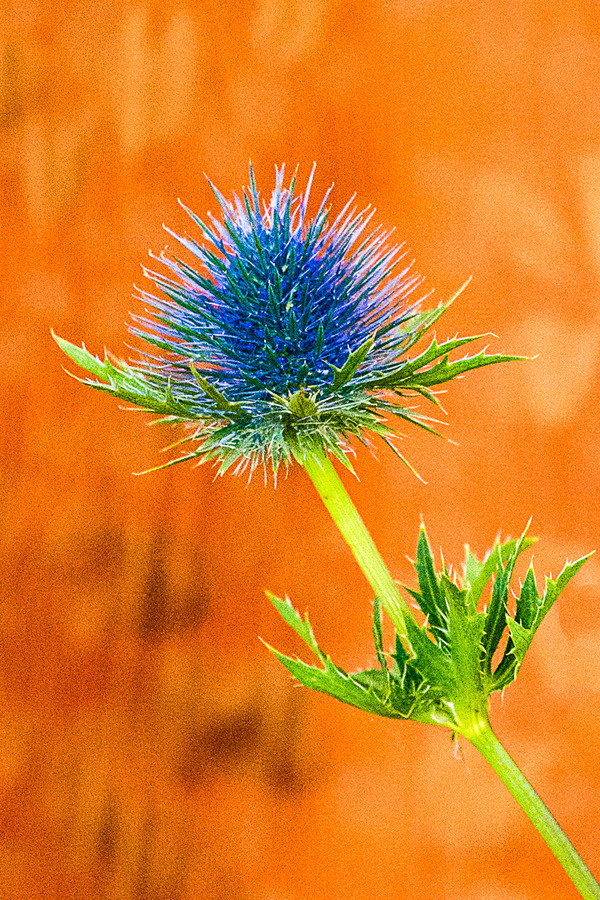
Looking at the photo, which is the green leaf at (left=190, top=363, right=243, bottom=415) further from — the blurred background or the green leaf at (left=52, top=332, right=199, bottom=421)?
the blurred background

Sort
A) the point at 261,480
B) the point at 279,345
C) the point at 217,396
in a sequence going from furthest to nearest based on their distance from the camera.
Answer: the point at 261,480 < the point at 279,345 < the point at 217,396

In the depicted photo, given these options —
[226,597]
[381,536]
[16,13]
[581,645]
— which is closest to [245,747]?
[226,597]

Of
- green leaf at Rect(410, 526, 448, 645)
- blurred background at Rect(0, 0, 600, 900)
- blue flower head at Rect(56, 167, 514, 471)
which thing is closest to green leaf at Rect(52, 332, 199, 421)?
blue flower head at Rect(56, 167, 514, 471)

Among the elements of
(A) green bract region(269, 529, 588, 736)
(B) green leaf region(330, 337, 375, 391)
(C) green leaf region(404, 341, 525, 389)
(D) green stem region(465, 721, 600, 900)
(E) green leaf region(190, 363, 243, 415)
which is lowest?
(D) green stem region(465, 721, 600, 900)

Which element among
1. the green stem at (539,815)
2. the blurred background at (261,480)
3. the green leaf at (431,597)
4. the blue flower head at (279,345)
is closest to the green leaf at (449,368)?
the blue flower head at (279,345)

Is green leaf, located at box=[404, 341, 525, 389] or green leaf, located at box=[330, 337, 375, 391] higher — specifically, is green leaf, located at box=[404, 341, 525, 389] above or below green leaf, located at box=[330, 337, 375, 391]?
above

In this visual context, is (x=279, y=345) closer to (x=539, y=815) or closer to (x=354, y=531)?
(x=354, y=531)

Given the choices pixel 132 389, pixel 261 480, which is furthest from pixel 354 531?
pixel 261 480
